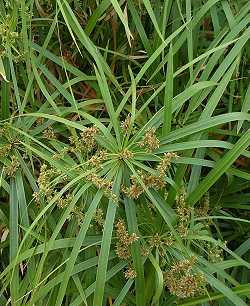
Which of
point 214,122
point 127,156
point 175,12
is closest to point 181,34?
point 175,12

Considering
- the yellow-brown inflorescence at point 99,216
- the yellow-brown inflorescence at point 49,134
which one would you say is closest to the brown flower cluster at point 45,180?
the yellow-brown inflorescence at point 99,216

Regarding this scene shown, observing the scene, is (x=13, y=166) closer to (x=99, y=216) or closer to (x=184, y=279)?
(x=99, y=216)

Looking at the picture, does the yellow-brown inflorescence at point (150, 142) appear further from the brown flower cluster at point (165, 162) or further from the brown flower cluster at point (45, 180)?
the brown flower cluster at point (45, 180)

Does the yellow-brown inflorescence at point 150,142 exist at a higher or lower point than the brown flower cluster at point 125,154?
higher

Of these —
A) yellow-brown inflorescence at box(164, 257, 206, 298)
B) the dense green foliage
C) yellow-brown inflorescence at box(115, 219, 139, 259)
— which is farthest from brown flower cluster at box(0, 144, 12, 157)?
yellow-brown inflorescence at box(164, 257, 206, 298)

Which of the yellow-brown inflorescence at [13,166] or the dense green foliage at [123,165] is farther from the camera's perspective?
the yellow-brown inflorescence at [13,166]

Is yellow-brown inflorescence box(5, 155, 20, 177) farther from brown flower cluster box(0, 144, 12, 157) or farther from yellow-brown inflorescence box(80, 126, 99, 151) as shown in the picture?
yellow-brown inflorescence box(80, 126, 99, 151)

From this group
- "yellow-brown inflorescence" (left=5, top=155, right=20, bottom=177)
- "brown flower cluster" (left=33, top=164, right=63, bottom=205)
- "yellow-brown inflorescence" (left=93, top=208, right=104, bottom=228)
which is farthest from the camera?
"yellow-brown inflorescence" (left=5, top=155, right=20, bottom=177)

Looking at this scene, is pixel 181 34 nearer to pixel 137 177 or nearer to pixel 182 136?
pixel 182 136

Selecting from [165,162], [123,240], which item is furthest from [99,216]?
[165,162]
